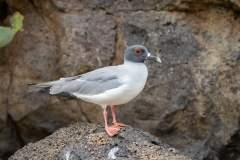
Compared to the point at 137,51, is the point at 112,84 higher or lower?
lower

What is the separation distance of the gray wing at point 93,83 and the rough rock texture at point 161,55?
1.15 meters

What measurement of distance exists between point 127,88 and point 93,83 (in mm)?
418

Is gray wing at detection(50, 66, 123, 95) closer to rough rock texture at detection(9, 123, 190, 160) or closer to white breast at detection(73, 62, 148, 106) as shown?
white breast at detection(73, 62, 148, 106)

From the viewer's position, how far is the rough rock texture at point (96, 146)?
3977 mm

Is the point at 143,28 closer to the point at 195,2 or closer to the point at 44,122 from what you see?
the point at 195,2

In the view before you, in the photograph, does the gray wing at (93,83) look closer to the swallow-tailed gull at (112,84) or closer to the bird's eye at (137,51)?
the swallow-tailed gull at (112,84)

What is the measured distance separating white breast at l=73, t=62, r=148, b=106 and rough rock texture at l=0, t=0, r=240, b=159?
4.08 ft

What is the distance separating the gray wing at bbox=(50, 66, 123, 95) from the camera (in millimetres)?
4324

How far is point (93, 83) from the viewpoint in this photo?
4.43m

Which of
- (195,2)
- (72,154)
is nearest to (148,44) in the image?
(195,2)

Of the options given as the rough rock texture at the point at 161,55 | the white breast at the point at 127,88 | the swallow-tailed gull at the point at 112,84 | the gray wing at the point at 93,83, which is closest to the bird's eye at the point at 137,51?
the swallow-tailed gull at the point at 112,84

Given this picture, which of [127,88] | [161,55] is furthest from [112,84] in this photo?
[161,55]

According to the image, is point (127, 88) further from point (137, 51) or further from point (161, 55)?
point (161, 55)

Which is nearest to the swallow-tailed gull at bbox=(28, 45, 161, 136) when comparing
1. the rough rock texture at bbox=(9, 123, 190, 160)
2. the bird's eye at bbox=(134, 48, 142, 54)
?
the bird's eye at bbox=(134, 48, 142, 54)
